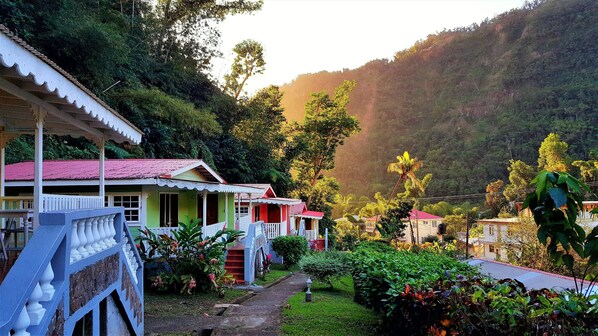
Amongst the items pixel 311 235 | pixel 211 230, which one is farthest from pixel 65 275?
pixel 311 235

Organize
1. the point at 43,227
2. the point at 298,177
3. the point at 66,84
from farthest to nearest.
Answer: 1. the point at 298,177
2. the point at 66,84
3. the point at 43,227

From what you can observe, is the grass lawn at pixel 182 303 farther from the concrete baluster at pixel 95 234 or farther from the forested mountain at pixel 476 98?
the forested mountain at pixel 476 98

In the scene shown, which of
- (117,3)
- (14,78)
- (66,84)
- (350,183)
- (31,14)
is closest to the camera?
(14,78)

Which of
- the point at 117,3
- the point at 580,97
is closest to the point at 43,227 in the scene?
the point at 117,3

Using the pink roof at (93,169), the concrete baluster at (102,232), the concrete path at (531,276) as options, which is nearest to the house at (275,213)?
the pink roof at (93,169)

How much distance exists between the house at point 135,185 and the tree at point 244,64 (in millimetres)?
22252

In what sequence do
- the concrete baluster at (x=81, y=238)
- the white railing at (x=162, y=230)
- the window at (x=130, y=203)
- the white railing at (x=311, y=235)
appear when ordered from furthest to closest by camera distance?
the white railing at (x=311, y=235) < the window at (x=130, y=203) < the white railing at (x=162, y=230) < the concrete baluster at (x=81, y=238)

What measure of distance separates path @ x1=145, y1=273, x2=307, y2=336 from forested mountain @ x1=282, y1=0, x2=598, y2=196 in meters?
68.0

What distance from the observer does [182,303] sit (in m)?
12.1

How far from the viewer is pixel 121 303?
6293 mm

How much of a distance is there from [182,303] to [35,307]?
9297 millimetres

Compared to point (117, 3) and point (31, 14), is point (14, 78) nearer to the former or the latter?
point (31, 14)

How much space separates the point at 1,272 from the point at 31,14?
1720 centimetres

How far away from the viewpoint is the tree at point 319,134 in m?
43.6
